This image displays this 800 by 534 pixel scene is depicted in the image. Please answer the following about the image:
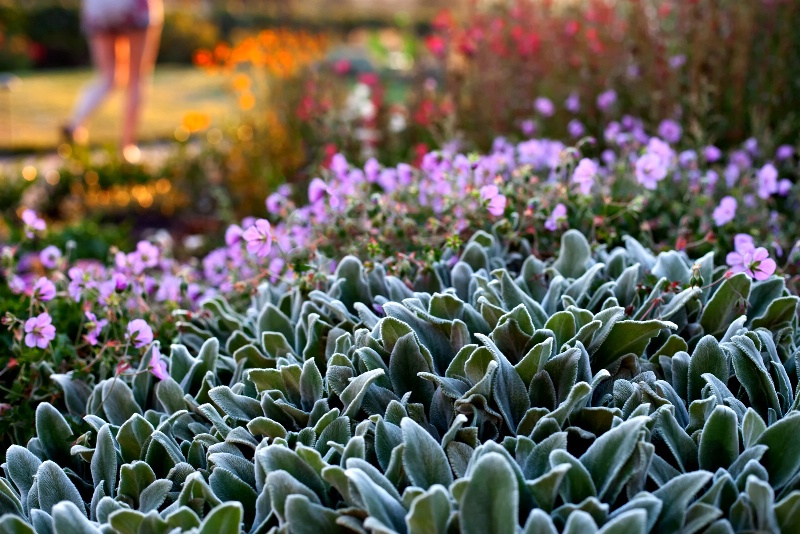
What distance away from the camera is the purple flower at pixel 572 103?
4.22 m

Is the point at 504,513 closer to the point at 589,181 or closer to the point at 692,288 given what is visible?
the point at 692,288

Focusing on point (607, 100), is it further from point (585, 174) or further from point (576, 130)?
point (585, 174)

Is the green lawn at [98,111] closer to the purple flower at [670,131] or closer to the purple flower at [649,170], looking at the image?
the purple flower at [670,131]

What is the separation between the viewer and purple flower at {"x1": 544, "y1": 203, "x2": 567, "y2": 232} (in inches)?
99.1

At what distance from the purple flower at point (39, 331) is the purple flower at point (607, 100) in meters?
2.81

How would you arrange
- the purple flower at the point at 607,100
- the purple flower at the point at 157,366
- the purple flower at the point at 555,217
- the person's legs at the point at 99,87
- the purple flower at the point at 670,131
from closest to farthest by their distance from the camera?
the purple flower at the point at 157,366, the purple flower at the point at 555,217, the purple flower at the point at 670,131, the purple flower at the point at 607,100, the person's legs at the point at 99,87

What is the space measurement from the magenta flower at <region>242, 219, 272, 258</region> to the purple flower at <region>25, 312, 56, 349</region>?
550mm

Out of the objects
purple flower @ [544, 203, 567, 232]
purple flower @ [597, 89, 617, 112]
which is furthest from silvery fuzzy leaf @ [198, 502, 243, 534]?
purple flower @ [597, 89, 617, 112]

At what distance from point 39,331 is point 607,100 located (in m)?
2.85

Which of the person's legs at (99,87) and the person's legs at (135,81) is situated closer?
the person's legs at (99,87)

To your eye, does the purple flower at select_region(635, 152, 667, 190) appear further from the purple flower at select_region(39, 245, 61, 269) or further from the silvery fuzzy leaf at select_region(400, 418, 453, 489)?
the purple flower at select_region(39, 245, 61, 269)

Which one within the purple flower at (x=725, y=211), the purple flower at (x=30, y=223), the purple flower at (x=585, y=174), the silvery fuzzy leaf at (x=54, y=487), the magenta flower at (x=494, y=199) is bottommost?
the silvery fuzzy leaf at (x=54, y=487)

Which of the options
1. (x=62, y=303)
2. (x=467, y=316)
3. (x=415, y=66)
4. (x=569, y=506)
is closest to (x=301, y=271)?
(x=467, y=316)

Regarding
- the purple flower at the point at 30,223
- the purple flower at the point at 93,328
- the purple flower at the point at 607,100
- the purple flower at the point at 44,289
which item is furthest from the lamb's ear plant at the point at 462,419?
the purple flower at the point at 607,100
